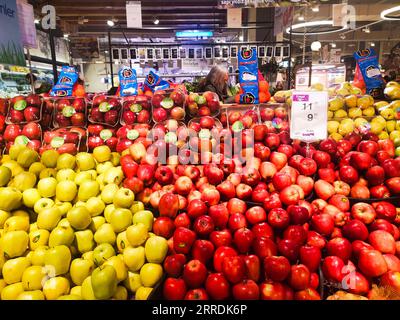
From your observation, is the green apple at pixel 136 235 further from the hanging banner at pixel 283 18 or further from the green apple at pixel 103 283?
the hanging banner at pixel 283 18

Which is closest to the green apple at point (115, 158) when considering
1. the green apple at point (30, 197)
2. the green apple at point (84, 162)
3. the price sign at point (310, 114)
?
the green apple at point (84, 162)

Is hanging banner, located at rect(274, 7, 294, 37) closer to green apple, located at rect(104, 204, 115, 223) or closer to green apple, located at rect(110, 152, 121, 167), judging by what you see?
green apple, located at rect(110, 152, 121, 167)

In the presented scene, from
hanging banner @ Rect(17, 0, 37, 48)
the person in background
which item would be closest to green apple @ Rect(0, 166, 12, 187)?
hanging banner @ Rect(17, 0, 37, 48)

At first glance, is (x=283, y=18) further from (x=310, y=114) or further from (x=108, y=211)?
(x=108, y=211)

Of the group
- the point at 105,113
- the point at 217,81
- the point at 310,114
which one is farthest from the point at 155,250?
the point at 217,81

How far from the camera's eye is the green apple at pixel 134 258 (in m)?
1.69

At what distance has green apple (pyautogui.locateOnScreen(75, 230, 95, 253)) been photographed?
5.91 ft

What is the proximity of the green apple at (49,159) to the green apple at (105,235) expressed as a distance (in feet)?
2.61

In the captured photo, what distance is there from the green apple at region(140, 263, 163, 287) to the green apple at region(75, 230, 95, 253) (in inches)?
15.0

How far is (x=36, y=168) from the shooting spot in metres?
2.26

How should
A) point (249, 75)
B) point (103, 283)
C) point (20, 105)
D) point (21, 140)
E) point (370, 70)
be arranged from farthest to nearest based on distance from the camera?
point (370, 70)
point (249, 75)
point (20, 105)
point (21, 140)
point (103, 283)

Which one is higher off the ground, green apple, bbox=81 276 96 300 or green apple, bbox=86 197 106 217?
green apple, bbox=86 197 106 217

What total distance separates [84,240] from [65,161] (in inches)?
28.8

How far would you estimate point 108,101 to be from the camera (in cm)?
294
